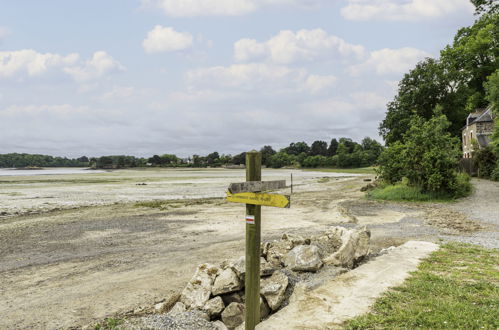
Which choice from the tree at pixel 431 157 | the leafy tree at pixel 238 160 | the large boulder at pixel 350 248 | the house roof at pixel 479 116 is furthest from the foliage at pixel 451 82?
the leafy tree at pixel 238 160

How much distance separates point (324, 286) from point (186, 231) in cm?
971

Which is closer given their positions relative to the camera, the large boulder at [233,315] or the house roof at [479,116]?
the large boulder at [233,315]

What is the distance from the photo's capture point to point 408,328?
464 cm

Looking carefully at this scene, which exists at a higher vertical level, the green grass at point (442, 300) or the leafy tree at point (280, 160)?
the leafy tree at point (280, 160)

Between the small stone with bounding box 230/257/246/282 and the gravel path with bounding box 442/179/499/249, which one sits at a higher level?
the small stone with bounding box 230/257/246/282

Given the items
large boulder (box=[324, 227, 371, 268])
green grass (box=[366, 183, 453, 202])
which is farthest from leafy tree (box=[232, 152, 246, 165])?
large boulder (box=[324, 227, 371, 268])

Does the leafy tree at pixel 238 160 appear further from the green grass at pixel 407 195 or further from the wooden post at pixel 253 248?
the wooden post at pixel 253 248

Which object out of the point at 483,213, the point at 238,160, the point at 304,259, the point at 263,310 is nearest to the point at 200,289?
the point at 263,310

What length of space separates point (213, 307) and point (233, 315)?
1.30 ft

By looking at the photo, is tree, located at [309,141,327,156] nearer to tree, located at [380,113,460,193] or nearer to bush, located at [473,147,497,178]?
bush, located at [473,147,497,178]

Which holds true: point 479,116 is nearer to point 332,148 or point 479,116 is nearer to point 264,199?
point 264,199

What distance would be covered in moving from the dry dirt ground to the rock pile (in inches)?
48.3

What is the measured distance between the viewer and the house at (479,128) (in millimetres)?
41562

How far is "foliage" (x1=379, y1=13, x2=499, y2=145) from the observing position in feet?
137
